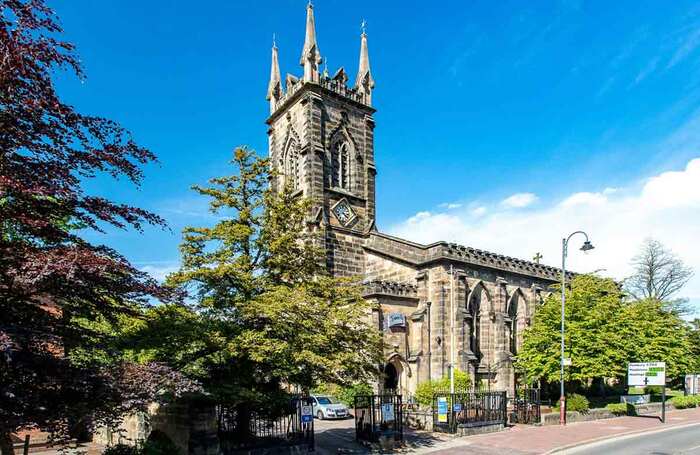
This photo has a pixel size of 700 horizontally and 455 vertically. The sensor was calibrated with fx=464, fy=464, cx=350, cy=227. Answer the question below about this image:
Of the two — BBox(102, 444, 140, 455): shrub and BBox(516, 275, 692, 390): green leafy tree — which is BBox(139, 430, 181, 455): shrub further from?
BBox(516, 275, 692, 390): green leafy tree

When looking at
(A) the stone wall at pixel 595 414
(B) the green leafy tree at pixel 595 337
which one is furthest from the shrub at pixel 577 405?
(B) the green leafy tree at pixel 595 337

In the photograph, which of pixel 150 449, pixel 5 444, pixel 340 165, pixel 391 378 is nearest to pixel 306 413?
pixel 150 449

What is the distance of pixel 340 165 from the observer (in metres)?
36.2

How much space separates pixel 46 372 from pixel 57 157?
12.6 feet

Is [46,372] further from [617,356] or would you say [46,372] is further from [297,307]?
[617,356]

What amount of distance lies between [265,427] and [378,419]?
491 cm

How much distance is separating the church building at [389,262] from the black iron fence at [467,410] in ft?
16.5

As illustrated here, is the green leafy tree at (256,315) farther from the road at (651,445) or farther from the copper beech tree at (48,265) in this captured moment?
the road at (651,445)

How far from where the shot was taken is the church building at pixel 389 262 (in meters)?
28.8

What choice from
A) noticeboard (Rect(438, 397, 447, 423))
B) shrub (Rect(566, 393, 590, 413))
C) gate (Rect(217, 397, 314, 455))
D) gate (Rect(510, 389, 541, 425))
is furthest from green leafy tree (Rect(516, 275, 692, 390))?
gate (Rect(217, 397, 314, 455))

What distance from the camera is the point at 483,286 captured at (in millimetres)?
32500

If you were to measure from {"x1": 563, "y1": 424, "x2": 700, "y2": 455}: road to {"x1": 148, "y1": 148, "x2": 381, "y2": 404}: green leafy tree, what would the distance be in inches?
388

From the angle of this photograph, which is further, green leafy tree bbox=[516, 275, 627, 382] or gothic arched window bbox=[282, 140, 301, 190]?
gothic arched window bbox=[282, 140, 301, 190]

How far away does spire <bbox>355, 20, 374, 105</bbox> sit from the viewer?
1517 inches
